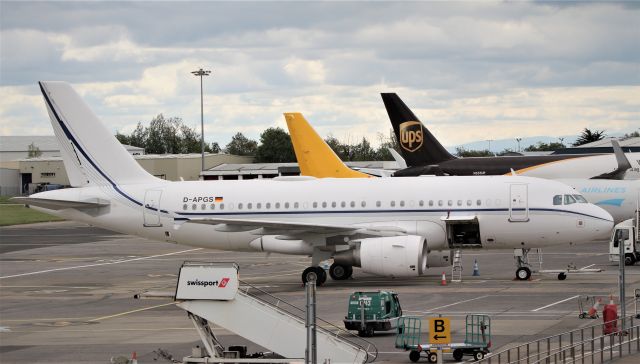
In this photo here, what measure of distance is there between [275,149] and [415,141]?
112m

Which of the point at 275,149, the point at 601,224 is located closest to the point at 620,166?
the point at 601,224

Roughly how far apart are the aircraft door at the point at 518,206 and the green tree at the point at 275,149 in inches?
5416

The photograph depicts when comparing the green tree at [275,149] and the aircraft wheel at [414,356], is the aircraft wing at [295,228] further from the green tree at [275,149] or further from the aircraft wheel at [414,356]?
the green tree at [275,149]

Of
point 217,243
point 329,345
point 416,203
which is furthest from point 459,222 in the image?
point 329,345

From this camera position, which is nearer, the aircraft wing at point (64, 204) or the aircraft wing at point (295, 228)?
the aircraft wing at point (295, 228)

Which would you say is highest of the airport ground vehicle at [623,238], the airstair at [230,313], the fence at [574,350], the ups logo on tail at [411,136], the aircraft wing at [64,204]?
the ups logo on tail at [411,136]

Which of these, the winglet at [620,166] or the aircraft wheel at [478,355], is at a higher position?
the winglet at [620,166]

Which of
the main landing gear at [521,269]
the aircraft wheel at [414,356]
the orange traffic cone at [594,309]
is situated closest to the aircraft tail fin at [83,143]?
the main landing gear at [521,269]

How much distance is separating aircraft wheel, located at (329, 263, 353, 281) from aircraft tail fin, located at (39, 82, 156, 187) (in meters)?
9.36

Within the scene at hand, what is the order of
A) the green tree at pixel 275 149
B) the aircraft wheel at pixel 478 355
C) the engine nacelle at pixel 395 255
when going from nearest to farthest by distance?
the aircraft wheel at pixel 478 355, the engine nacelle at pixel 395 255, the green tree at pixel 275 149

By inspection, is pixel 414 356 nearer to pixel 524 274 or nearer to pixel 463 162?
pixel 524 274

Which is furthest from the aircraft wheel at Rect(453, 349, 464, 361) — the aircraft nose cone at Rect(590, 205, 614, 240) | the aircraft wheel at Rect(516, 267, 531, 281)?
the aircraft wheel at Rect(516, 267, 531, 281)

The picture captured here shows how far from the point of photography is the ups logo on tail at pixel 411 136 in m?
71.3

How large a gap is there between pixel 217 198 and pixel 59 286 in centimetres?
804
